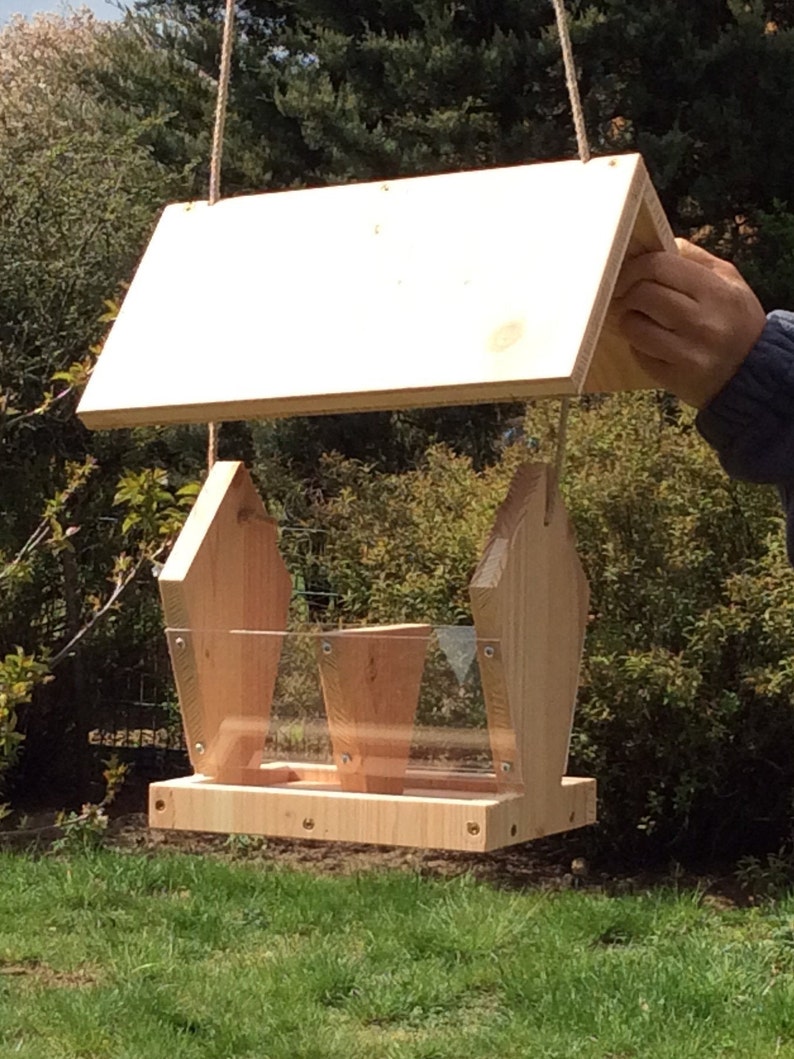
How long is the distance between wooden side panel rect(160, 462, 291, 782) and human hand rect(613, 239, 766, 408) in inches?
25.5

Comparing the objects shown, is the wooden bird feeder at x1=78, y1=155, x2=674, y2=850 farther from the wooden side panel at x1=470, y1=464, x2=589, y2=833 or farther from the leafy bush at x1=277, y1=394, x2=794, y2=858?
the leafy bush at x1=277, y1=394, x2=794, y2=858

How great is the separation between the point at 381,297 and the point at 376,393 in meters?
0.18

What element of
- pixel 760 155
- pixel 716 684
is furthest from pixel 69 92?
pixel 716 684

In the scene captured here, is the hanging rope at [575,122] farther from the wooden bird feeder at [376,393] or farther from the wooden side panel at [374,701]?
the wooden side panel at [374,701]

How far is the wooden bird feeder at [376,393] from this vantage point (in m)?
1.68

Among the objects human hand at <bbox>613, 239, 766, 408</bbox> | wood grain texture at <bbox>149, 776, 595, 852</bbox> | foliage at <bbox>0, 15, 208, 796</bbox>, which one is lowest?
wood grain texture at <bbox>149, 776, 595, 852</bbox>

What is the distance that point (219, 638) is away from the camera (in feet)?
6.45

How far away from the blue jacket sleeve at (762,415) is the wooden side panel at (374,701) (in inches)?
18.5

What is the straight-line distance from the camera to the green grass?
321 cm

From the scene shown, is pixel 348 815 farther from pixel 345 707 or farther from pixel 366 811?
pixel 345 707

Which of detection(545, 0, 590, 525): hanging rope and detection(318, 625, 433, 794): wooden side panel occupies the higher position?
detection(545, 0, 590, 525): hanging rope

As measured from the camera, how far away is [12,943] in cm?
396

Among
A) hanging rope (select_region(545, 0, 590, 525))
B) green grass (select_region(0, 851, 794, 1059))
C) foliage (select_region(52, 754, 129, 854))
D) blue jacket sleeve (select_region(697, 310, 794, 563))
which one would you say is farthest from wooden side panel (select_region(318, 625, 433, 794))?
foliage (select_region(52, 754, 129, 854))

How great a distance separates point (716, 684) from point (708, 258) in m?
3.07
